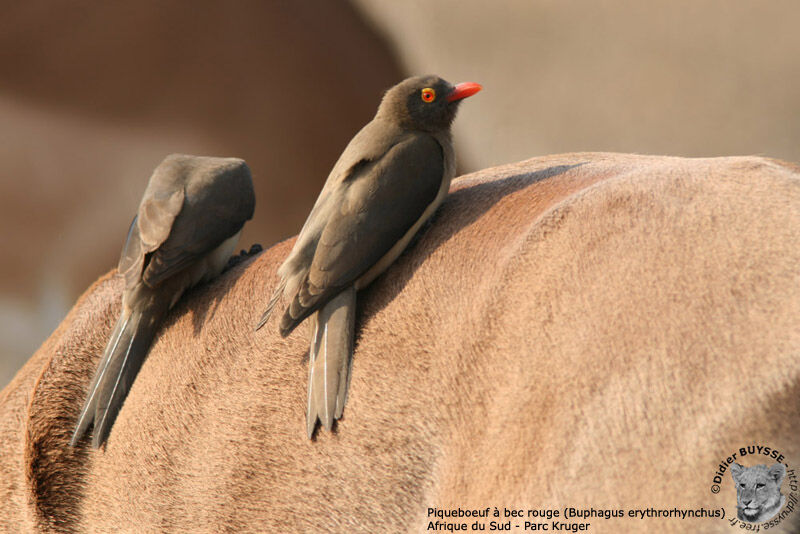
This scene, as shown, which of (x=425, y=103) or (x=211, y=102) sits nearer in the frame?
(x=425, y=103)

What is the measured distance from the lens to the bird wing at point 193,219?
37.7 inches

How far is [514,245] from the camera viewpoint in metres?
0.78

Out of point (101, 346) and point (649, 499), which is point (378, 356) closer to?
point (649, 499)

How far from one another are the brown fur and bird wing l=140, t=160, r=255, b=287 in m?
0.08

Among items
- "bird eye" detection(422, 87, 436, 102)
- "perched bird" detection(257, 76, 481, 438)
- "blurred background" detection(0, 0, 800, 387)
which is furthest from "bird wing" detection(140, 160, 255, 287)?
"blurred background" detection(0, 0, 800, 387)

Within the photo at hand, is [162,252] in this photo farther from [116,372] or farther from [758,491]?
[758,491]

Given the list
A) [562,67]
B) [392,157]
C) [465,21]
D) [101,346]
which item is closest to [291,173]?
[465,21]

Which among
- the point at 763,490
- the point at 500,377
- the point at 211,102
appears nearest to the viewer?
the point at 763,490

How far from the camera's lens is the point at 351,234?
31.0 inches

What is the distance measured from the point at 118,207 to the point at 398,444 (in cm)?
205

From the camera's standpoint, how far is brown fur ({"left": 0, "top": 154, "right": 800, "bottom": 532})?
593mm

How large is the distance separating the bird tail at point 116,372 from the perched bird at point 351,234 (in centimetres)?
25

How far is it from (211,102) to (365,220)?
6.24 feet

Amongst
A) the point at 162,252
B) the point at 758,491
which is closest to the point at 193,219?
the point at 162,252
